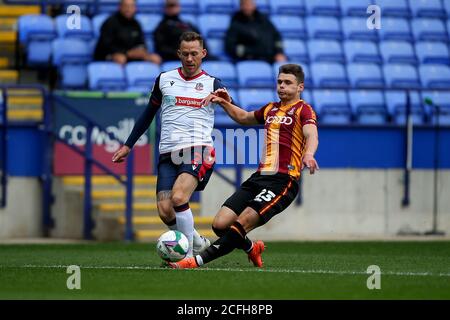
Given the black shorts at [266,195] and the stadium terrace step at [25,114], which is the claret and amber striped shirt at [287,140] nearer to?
the black shorts at [266,195]

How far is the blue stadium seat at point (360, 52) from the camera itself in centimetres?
2120

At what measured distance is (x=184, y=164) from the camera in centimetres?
1186

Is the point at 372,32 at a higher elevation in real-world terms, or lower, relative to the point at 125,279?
higher

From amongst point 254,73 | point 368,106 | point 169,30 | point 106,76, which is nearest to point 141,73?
point 106,76

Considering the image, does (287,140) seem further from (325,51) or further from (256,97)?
(325,51)

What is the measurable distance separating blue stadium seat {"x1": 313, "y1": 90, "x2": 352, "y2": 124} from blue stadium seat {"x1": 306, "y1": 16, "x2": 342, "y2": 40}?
1.96 meters

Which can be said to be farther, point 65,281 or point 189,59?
point 189,59

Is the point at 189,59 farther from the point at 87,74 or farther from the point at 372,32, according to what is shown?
the point at 372,32

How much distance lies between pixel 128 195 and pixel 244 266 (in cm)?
602

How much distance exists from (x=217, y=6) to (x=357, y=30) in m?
2.58

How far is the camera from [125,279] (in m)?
10.4

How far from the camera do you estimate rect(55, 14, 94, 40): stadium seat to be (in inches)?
773
